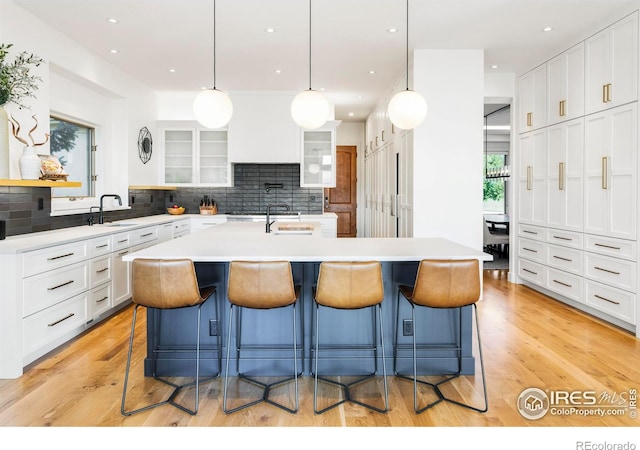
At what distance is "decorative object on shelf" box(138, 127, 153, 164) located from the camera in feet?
20.5

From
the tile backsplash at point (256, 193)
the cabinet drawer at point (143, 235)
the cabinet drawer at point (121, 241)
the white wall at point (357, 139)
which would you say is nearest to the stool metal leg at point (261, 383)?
the cabinet drawer at point (121, 241)

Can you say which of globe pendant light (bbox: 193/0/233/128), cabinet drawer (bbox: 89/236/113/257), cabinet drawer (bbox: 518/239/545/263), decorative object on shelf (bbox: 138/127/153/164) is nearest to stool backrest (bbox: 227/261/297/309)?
globe pendant light (bbox: 193/0/233/128)

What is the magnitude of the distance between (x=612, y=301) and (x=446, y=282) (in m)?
2.56

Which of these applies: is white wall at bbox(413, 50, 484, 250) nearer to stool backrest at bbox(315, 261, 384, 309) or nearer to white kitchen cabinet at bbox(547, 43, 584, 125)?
white kitchen cabinet at bbox(547, 43, 584, 125)

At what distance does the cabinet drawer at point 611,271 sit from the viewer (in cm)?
383

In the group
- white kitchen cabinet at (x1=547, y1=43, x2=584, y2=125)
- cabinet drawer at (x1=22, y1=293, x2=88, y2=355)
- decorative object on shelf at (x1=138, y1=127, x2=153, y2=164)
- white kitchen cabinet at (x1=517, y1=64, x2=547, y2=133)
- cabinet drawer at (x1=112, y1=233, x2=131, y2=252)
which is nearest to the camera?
cabinet drawer at (x1=22, y1=293, x2=88, y2=355)

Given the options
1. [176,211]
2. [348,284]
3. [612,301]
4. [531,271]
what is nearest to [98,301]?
[348,284]

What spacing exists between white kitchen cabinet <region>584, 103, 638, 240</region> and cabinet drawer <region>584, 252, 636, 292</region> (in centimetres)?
24

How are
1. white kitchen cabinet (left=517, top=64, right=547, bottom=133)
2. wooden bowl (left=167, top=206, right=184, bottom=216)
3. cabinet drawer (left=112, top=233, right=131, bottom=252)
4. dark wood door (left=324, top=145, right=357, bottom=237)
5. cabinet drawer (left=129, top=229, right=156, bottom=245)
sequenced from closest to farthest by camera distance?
cabinet drawer (left=112, top=233, right=131, bottom=252) < cabinet drawer (left=129, top=229, right=156, bottom=245) < white kitchen cabinet (left=517, top=64, right=547, bottom=133) < wooden bowl (left=167, top=206, right=184, bottom=216) < dark wood door (left=324, top=145, right=357, bottom=237)

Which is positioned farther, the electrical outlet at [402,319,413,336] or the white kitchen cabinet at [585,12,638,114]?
the white kitchen cabinet at [585,12,638,114]

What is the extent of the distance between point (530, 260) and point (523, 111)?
1.92 meters

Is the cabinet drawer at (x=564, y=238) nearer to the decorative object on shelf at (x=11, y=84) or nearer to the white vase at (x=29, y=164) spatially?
the white vase at (x=29, y=164)
